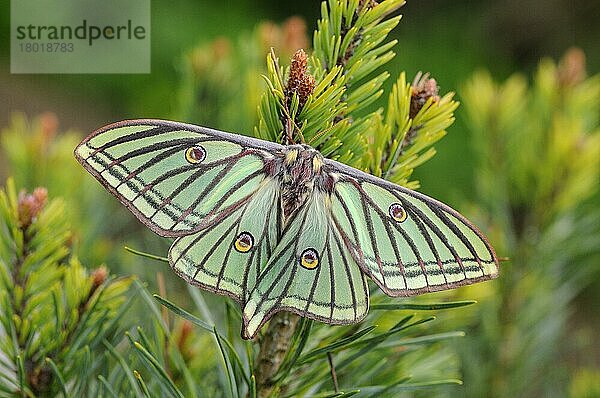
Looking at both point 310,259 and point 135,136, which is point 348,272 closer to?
point 310,259

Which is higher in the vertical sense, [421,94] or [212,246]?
[421,94]

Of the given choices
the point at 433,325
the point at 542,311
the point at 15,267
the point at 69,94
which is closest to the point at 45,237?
the point at 15,267

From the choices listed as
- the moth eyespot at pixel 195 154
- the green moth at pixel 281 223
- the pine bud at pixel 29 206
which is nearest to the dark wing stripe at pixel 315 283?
the green moth at pixel 281 223

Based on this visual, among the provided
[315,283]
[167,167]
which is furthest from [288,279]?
[167,167]

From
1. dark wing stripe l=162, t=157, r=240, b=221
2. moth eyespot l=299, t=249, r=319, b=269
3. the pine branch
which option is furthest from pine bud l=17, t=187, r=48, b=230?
moth eyespot l=299, t=249, r=319, b=269

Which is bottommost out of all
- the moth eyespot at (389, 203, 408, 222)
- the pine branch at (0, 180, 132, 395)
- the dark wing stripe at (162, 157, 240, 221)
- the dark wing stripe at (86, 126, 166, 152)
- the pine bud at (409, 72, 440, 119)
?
the pine branch at (0, 180, 132, 395)

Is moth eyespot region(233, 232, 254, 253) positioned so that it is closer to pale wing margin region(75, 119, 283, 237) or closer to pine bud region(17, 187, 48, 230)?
pale wing margin region(75, 119, 283, 237)

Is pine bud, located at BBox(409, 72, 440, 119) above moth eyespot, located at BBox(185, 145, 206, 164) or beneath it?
above

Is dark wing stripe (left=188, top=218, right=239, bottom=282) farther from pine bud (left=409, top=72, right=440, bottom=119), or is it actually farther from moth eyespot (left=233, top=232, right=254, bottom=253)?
pine bud (left=409, top=72, right=440, bottom=119)

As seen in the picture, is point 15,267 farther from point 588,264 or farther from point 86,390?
point 588,264
